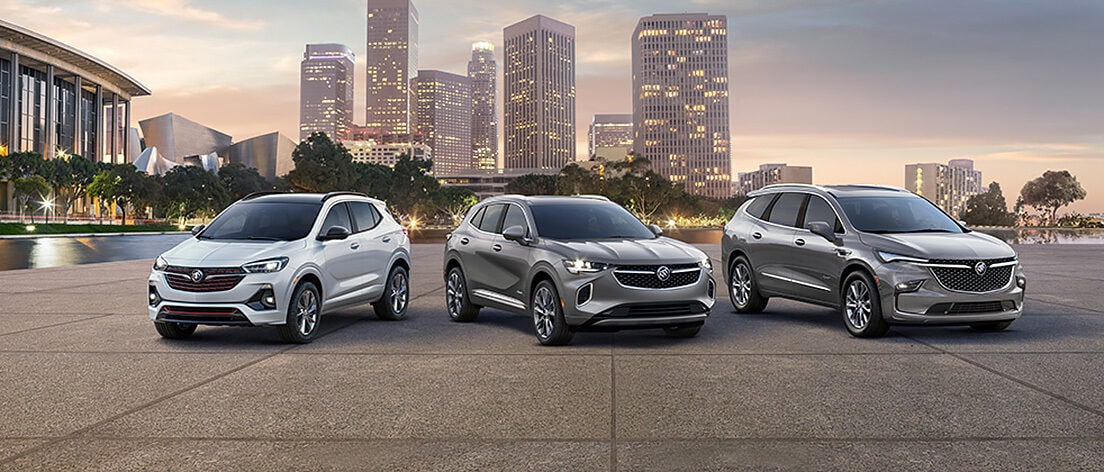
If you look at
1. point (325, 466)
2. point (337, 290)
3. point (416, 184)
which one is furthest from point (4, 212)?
point (325, 466)

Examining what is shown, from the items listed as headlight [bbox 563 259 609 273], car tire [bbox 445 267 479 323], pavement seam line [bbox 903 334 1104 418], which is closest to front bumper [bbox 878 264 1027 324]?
pavement seam line [bbox 903 334 1104 418]

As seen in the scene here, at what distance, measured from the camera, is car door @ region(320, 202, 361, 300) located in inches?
410

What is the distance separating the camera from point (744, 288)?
12.7 metres

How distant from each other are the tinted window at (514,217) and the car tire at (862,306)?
4.02 metres

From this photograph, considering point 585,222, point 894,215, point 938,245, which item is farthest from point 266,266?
point 894,215

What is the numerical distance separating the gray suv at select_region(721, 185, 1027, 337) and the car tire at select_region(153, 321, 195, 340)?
757cm

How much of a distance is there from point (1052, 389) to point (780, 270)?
195 inches

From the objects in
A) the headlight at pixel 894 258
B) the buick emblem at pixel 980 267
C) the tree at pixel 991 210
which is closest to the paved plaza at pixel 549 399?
the buick emblem at pixel 980 267

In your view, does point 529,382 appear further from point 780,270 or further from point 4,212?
point 4,212

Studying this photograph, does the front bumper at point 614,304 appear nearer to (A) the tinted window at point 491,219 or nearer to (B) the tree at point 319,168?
(A) the tinted window at point 491,219

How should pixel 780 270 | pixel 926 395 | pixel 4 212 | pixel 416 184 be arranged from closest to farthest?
pixel 926 395 < pixel 780 270 < pixel 4 212 < pixel 416 184

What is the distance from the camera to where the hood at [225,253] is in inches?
367

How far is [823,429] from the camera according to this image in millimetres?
5730

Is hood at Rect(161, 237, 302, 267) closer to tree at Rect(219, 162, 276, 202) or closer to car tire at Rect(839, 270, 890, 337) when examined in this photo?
car tire at Rect(839, 270, 890, 337)
